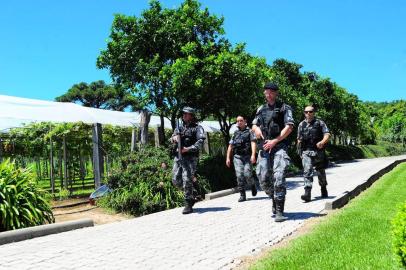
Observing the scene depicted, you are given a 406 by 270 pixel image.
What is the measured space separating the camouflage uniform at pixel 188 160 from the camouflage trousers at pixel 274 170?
5.81 feet

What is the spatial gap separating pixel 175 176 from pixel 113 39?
21.7 ft

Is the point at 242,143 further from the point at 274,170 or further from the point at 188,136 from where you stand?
the point at 274,170

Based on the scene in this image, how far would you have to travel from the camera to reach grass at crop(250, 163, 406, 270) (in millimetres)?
4332

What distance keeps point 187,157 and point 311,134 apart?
2.66 meters

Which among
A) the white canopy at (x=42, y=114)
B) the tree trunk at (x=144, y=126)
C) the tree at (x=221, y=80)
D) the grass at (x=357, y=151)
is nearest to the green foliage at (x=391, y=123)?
the grass at (x=357, y=151)

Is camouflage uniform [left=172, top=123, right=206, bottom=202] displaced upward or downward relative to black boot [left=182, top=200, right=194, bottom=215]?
upward

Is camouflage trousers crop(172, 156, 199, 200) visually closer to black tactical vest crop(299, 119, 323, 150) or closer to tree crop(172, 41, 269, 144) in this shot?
black tactical vest crop(299, 119, 323, 150)

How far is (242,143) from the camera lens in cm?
1111

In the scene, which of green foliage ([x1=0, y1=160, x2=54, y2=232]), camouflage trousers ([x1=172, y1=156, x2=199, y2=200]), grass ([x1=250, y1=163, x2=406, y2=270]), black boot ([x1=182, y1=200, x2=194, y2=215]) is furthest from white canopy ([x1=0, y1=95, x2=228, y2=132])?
grass ([x1=250, y1=163, x2=406, y2=270])

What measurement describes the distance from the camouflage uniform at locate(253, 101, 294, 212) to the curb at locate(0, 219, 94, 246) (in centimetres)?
316

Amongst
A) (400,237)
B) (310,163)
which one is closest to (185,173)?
(310,163)

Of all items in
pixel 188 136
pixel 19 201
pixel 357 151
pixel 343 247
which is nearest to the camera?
pixel 343 247

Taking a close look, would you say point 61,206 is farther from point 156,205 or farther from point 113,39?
point 113,39

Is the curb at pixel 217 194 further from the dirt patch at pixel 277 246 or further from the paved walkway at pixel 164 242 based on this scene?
the dirt patch at pixel 277 246
